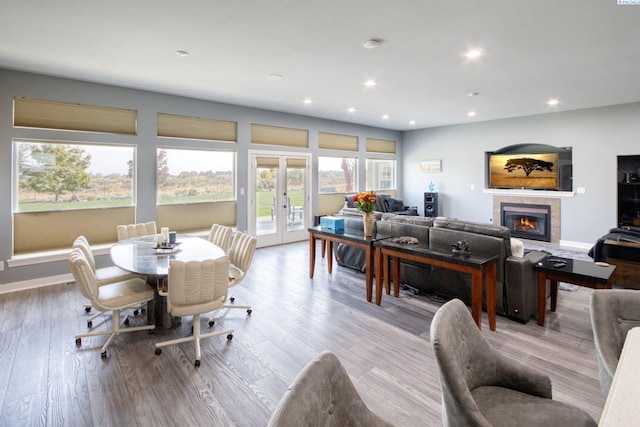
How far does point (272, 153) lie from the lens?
23.1ft

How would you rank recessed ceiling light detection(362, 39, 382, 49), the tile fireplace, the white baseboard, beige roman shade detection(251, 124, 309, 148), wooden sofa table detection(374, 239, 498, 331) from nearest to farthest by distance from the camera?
1. wooden sofa table detection(374, 239, 498, 331)
2. recessed ceiling light detection(362, 39, 382, 49)
3. the white baseboard
4. beige roman shade detection(251, 124, 309, 148)
5. the tile fireplace

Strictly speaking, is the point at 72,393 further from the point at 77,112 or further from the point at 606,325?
the point at 77,112

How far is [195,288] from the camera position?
8.81 ft

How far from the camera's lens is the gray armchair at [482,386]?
123cm

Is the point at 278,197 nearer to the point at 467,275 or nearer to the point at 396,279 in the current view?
the point at 396,279

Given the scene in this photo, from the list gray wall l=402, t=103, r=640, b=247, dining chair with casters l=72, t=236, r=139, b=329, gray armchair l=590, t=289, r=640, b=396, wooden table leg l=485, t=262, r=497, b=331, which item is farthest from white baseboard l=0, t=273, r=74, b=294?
gray wall l=402, t=103, r=640, b=247

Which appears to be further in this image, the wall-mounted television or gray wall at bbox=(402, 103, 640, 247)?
the wall-mounted television

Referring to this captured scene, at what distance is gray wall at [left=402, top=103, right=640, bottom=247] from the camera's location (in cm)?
659

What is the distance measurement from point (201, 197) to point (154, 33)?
3.39 metres

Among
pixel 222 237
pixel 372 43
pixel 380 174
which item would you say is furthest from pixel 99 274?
pixel 380 174

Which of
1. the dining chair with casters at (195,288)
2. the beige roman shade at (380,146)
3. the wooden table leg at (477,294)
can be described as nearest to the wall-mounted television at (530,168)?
the beige roman shade at (380,146)

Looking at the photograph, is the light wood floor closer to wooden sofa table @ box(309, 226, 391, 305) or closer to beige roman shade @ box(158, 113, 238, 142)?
wooden sofa table @ box(309, 226, 391, 305)

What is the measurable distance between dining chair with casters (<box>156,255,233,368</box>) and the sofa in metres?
2.30

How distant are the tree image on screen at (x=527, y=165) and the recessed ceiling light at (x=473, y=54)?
5.12 meters
